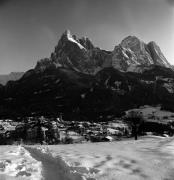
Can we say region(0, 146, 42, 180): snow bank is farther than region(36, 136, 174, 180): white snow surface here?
Yes

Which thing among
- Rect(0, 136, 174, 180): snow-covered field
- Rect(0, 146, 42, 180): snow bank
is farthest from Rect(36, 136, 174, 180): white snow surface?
Rect(0, 146, 42, 180): snow bank

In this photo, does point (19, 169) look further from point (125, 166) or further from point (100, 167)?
point (125, 166)

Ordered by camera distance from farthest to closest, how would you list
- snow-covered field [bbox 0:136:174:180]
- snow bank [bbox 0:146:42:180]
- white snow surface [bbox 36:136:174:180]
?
snow bank [bbox 0:146:42:180], snow-covered field [bbox 0:136:174:180], white snow surface [bbox 36:136:174:180]

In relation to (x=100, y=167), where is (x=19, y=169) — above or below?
below

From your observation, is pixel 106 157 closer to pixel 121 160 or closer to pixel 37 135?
pixel 121 160

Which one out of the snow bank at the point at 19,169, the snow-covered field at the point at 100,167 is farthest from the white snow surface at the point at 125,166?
the snow bank at the point at 19,169

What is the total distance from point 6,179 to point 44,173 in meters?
2.29

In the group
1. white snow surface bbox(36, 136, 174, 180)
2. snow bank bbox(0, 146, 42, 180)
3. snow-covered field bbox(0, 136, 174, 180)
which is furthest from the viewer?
snow bank bbox(0, 146, 42, 180)

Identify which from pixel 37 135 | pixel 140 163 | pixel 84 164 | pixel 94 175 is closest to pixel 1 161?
pixel 84 164

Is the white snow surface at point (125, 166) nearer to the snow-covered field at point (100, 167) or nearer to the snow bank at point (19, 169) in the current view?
the snow-covered field at point (100, 167)

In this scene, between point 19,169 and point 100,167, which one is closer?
point 100,167

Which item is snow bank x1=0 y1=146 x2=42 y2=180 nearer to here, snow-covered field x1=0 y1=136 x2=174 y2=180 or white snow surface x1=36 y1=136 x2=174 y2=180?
snow-covered field x1=0 y1=136 x2=174 y2=180

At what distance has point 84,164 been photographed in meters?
17.4

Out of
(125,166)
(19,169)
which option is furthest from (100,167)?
(19,169)
